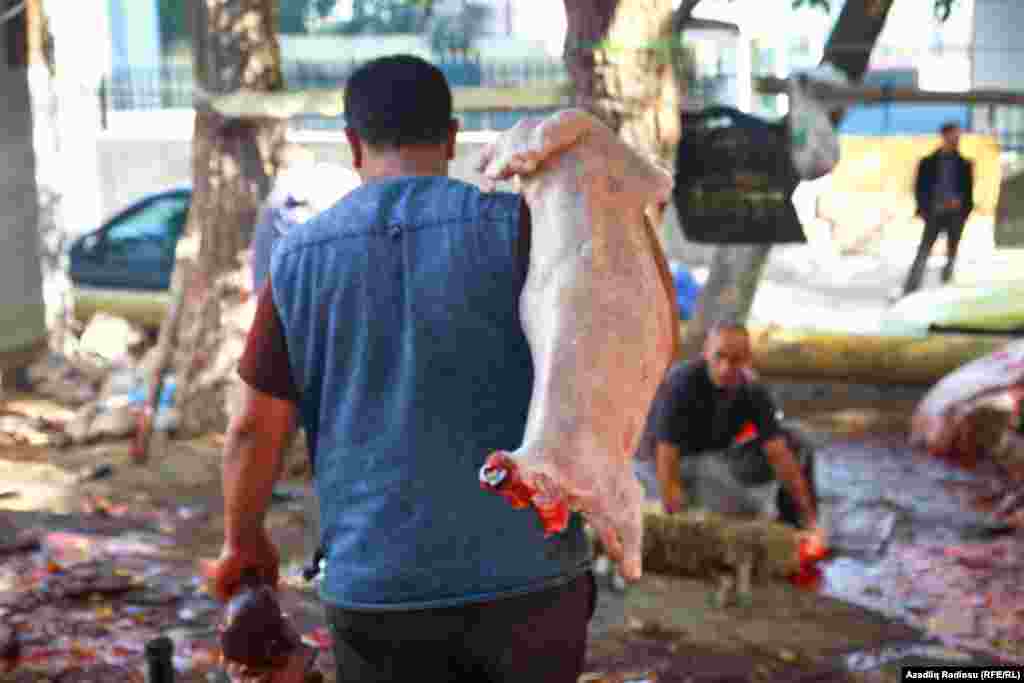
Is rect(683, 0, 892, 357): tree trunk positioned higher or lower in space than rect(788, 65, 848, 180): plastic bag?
lower

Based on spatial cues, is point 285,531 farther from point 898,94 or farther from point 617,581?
point 898,94

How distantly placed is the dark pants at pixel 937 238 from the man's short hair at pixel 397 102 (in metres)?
5.24

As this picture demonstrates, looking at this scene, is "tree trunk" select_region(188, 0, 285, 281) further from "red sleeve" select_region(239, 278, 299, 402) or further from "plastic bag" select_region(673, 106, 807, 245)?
"red sleeve" select_region(239, 278, 299, 402)

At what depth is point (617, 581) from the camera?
6078 millimetres

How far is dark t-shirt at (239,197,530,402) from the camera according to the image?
8.21ft

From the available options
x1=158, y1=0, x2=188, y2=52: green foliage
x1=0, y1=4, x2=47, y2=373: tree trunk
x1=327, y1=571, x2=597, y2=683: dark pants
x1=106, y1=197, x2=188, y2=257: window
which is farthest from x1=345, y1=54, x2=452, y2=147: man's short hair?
x1=158, y1=0, x2=188, y2=52: green foliage

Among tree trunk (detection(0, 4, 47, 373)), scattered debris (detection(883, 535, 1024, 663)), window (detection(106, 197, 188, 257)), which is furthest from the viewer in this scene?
window (detection(106, 197, 188, 257))

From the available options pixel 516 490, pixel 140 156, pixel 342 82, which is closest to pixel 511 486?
pixel 516 490

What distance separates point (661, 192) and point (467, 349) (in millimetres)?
405

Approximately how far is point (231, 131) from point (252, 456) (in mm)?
6119

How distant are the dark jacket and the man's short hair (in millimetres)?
5448

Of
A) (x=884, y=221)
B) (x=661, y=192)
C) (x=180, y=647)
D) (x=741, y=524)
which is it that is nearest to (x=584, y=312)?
(x=661, y=192)

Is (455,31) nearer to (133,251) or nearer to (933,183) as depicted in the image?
(933,183)

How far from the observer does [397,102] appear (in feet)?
8.02
